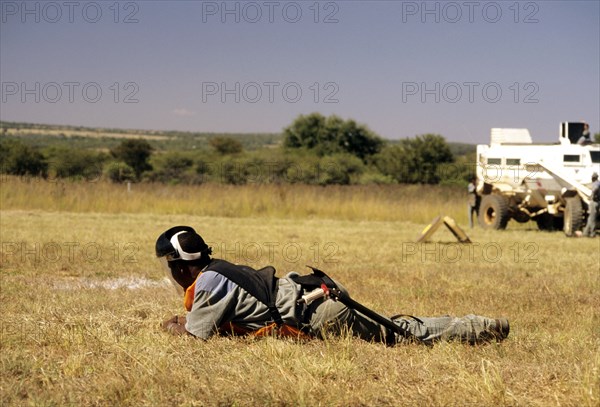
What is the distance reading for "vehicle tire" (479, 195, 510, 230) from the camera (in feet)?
75.5

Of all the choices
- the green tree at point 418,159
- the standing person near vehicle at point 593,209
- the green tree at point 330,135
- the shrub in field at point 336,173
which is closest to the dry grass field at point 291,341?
the standing person near vehicle at point 593,209

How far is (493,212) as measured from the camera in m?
24.0

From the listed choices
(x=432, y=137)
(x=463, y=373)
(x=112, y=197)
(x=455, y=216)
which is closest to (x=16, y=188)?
(x=112, y=197)

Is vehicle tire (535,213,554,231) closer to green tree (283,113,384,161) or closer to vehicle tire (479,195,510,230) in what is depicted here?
vehicle tire (479,195,510,230)

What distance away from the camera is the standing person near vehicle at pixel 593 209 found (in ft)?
66.5

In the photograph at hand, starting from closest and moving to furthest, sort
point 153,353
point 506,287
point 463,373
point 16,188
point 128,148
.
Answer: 1. point 463,373
2. point 153,353
3. point 506,287
4. point 16,188
5. point 128,148

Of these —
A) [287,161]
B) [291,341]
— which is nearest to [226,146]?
[287,161]

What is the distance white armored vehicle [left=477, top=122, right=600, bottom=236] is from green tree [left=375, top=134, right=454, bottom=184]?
28.0 m

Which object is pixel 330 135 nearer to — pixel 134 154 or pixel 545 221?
pixel 134 154

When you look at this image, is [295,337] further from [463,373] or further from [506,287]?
[506,287]

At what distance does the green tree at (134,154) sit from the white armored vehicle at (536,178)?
37776 millimetres

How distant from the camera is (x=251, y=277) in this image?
6.29 metres

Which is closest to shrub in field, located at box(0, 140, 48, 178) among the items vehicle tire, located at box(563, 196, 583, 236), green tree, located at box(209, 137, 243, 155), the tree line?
the tree line

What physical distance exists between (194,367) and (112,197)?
2162 cm
